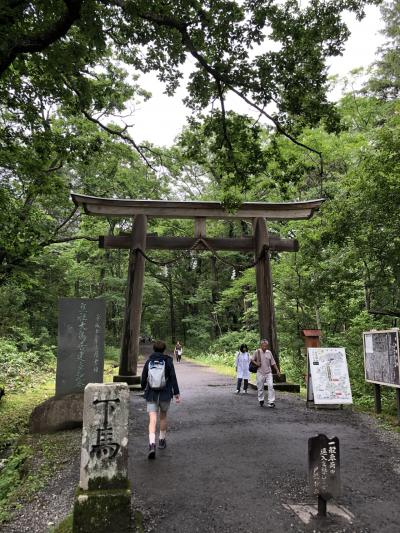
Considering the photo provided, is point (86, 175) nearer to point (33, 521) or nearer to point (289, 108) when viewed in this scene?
point (289, 108)

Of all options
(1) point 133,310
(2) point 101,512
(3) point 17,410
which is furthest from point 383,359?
(3) point 17,410

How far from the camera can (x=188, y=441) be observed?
6.36 m

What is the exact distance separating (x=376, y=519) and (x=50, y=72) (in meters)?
8.12

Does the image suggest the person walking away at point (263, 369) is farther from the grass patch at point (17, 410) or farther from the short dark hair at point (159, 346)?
the grass patch at point (17, 410)

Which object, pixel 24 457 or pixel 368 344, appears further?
pixel 368 344

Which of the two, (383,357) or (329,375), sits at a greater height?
(383,357)

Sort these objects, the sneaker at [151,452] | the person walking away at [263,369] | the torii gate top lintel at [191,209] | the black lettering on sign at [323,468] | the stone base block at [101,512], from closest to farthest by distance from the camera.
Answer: the stone base block at [101,512]
the black lettering on sign at [323,468]
the sneaker at [151,452]
the person walking away at [263,369]
the torii gate top lintel at [191,209]

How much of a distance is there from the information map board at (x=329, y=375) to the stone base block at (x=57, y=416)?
201 inches

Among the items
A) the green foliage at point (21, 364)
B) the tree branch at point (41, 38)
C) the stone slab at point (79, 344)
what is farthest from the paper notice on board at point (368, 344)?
the green foliage at point (21, 364)

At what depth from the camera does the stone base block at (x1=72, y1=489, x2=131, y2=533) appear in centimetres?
341

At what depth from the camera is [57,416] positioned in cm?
710

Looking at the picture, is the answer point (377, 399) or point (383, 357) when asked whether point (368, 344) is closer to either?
point (383, 357)

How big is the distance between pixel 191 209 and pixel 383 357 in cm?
647

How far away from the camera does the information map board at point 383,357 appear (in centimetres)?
748
